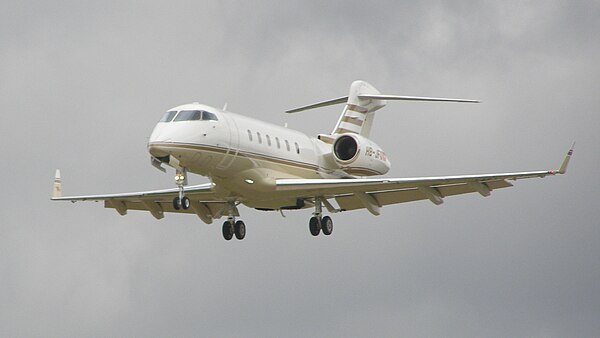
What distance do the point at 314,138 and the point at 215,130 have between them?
6.19m

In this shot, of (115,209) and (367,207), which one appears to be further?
(115,209)

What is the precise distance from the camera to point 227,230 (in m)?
43.9

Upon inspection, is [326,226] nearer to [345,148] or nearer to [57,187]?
[345,148]

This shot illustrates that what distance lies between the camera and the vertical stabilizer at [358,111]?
155 ft

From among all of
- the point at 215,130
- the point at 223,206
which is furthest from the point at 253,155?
the point at 223,206

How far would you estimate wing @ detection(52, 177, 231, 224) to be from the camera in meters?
44.1

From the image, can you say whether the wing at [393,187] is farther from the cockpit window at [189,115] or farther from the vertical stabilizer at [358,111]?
the vertical stabilizer at [358,111]

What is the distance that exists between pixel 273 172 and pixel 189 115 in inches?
131

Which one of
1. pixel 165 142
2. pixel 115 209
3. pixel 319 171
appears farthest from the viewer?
pixel 115 209

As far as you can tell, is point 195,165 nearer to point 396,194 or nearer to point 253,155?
point 253,155

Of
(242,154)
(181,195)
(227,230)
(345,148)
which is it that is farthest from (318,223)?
(181,195)

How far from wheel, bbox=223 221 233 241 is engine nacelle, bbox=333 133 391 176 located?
146 inches

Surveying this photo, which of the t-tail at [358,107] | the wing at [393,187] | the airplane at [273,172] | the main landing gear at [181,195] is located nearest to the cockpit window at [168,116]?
the airplane at [273,172]

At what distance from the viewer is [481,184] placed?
Result: 135ft
